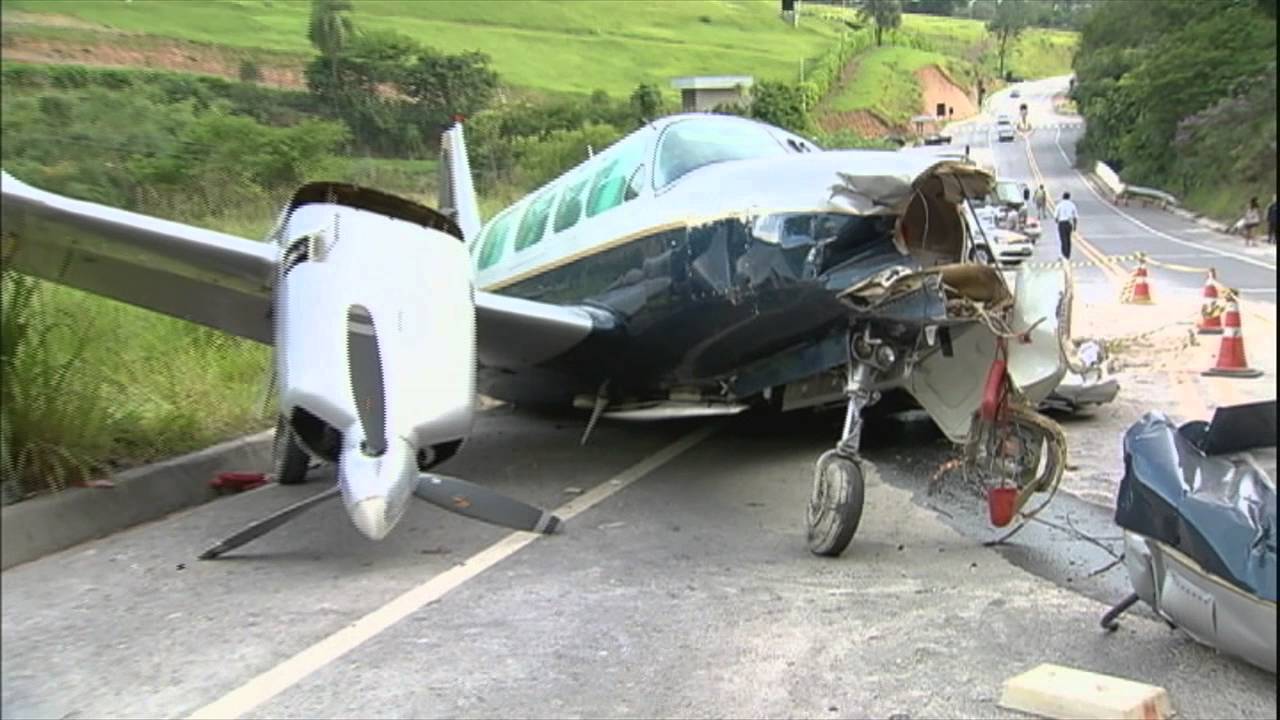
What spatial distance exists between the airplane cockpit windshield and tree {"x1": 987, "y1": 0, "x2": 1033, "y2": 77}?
11.7 feet

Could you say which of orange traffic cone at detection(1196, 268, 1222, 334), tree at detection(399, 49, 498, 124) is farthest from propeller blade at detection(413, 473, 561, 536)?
orange traffic cone at detection(1196, 268, 1222, 334)

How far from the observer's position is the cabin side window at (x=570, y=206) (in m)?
7.59

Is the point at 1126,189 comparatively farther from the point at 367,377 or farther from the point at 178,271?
the point at 178,271

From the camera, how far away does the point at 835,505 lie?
18.1 ft

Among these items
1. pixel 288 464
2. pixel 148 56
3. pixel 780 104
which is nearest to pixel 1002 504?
pixel 780 104

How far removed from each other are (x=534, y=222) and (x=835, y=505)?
149 inches

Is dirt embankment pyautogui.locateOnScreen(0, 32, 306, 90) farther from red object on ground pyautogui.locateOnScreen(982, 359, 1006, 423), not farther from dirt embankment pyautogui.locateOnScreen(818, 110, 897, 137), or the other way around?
red object on ground pyautogui.locateOnScreen(982, 359, 1006, 423)

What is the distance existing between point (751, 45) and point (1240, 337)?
Result: 885cm

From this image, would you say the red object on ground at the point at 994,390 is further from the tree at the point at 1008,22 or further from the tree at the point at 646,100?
the tree at the point at 1008,22

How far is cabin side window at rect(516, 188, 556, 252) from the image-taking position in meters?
8.05

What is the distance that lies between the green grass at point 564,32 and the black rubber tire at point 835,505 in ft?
7.50

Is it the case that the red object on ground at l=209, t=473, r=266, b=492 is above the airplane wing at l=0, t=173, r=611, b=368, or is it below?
below

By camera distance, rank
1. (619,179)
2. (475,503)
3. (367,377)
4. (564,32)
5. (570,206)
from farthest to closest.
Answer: (570,206) < (619,179) < (475,503) < (367,377) < (564,32)

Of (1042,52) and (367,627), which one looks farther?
(367,627)
